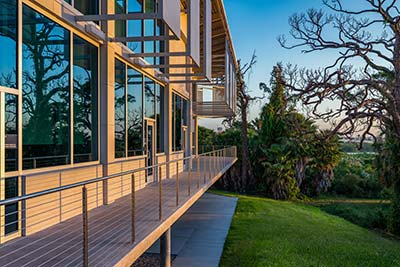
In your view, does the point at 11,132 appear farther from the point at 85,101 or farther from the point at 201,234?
the point at 201,234

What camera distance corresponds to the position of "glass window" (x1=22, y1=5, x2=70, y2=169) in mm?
5699

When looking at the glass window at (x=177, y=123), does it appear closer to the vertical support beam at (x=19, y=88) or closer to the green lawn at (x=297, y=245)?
the green lawn at (x=297, y=245)

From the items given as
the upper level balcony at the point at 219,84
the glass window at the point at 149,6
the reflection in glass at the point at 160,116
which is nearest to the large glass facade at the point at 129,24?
the glass window at the point at 149,6

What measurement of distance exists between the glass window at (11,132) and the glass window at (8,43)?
0.25 meters

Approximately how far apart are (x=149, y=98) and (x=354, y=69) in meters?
11.5

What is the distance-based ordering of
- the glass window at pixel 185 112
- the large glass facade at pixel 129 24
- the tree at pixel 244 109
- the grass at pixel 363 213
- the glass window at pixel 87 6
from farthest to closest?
the tree at pixel 244 109 < the grass at pixel 363 213 < the glass window at pixel 185 112 < the large glass facade at pixel 129 24 < the glass window at pixel 87 6

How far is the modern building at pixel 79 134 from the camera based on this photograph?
190 inches

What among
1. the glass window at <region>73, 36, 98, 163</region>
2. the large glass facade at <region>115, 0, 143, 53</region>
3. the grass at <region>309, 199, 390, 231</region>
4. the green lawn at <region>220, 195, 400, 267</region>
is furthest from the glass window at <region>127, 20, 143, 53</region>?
the grass at <region>309, 199, 390, 231</region>

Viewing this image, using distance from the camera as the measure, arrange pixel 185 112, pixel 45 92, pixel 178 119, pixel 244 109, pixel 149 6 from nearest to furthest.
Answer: pixel 45 92
pixel 149 6
pixel 178 119
pixel 185 112
pixel 244 109

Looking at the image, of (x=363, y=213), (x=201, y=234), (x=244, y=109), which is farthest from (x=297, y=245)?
(x=244, y=109)

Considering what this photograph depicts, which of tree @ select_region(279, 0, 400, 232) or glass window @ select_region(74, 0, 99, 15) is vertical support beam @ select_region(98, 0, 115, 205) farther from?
tree @ select_region(279, 0, 400, 232)

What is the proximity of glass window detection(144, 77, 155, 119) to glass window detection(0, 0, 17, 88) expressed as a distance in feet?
19.6

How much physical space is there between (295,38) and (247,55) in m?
11.4

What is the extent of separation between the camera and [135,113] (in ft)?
33.9
